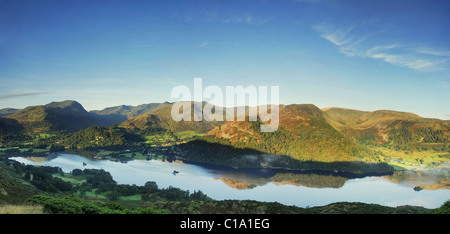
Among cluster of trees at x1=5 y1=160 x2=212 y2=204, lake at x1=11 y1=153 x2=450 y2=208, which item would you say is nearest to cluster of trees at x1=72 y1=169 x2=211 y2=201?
cluster of trees at x1=5 y1=160 x2=212 y2=204

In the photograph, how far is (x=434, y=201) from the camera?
121250mm

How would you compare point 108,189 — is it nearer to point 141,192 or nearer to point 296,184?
point 141,192

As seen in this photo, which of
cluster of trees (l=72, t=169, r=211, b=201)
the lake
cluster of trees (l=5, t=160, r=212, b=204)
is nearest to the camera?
cluster of trees (l=5, t=160, r=212, b=204)

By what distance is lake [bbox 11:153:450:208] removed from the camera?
120938mm

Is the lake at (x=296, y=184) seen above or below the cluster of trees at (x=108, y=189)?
below

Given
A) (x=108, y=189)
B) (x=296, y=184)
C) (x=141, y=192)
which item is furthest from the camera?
(x=296, y=184)

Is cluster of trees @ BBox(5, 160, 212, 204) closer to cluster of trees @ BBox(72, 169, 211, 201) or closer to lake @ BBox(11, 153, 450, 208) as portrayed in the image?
cluster of trees @ BBox(72, 169, 211, 201)

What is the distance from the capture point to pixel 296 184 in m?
153

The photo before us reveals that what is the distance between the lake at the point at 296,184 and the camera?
121m

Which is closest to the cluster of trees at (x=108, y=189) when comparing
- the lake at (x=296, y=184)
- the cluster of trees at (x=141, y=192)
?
the cluster of trees at (x=141, y=192)

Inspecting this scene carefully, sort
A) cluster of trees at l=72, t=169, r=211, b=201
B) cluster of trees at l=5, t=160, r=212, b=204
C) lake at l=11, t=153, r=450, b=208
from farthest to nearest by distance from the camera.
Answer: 1. lake at l=11, t=153, r=450, b=208
2. cluster of trees at l=72, t=169, r=211, b=201
3. cluster of trees at l=5, t=160, r=212, b=204

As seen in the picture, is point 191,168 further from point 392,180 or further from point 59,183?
point 392,180

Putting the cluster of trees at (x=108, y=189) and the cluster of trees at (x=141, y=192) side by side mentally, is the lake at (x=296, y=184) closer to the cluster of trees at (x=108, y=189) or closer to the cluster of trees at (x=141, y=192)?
the cluster of trees at (x=141, y=192)

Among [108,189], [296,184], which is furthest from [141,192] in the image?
[296,184]
